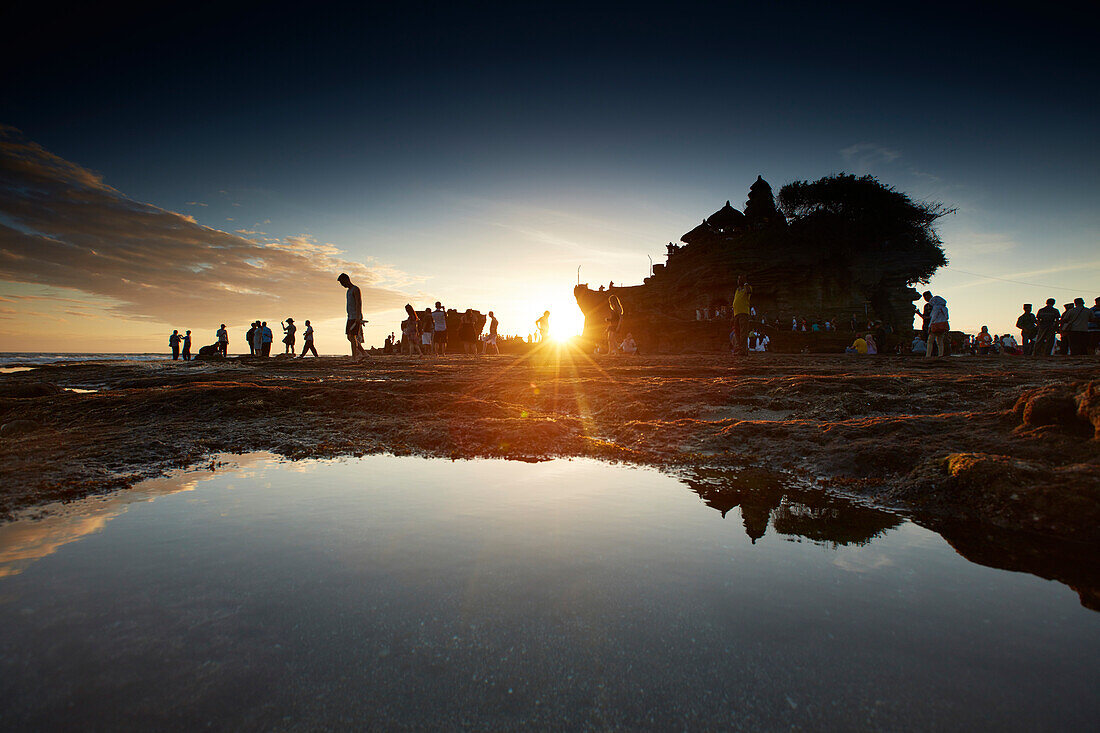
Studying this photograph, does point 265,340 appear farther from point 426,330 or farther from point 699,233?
point 699,233

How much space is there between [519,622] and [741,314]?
→ 1369 centimetres

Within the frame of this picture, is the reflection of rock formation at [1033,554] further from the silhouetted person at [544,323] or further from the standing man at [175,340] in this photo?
the standing man at [175,340]

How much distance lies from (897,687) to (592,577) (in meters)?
0.98

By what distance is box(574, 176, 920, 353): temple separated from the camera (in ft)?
107

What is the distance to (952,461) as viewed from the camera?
9.46 feet

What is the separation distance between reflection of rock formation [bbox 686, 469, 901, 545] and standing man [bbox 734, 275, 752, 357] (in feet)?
34.2

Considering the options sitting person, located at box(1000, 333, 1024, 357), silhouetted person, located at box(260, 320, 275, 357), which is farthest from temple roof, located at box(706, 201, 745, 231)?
silhouetted person, located at box(260, 320, 275, 357)

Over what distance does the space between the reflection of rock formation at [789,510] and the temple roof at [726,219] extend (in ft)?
183

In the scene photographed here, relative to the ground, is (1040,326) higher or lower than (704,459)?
higher

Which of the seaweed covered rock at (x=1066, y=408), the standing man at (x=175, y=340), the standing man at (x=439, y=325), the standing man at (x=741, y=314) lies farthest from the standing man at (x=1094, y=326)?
the standing man at (x=175, y=340)

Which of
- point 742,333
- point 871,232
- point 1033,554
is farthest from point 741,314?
point 871,232

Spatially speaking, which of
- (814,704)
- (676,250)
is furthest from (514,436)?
(676,250)

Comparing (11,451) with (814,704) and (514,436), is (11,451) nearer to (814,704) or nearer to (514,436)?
(514,436)

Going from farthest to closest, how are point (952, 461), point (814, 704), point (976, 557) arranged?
point (952, 461), point (976, 557), point (814, 704)
